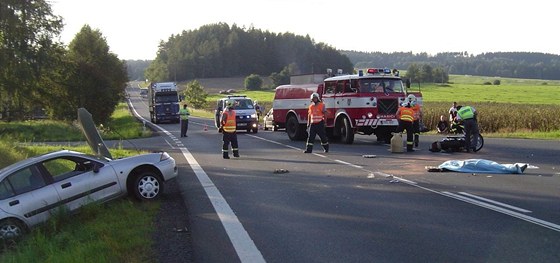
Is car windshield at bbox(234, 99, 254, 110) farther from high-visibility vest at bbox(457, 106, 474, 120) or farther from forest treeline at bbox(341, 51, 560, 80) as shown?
forest treeline at bbox(341, 51, 560, 80)

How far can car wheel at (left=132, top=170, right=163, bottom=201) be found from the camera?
10.5 metres

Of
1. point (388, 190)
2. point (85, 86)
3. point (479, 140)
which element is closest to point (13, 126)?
point (85, 86)

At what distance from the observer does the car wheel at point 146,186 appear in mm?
10469

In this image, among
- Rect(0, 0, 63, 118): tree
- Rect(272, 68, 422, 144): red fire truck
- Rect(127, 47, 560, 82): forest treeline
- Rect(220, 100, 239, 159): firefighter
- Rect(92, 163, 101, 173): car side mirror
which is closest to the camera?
Rect(92, 163, 101, 173): car side mirror

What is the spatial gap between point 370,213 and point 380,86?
1322 cm

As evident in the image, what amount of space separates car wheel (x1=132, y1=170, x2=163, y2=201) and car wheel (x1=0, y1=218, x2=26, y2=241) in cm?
204

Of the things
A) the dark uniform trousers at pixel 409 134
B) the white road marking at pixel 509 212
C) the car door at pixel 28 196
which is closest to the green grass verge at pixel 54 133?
the dark uniform trousers at pixel 409 134

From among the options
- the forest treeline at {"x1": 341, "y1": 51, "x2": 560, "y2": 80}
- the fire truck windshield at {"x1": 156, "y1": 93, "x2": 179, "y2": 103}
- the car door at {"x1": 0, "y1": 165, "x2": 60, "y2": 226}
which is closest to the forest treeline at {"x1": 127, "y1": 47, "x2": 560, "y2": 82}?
the forest treeline at {"x1": 341, "y1": 51, "x2": 560, "y2": 80}

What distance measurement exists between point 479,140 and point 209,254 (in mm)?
13539

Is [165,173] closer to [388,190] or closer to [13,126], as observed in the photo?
[388,190]

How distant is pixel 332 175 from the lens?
12.8 meters

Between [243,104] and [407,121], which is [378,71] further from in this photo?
[243,104]

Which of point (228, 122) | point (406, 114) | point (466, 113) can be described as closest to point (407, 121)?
point (406, 114)

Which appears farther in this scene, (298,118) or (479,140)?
(298,118)
